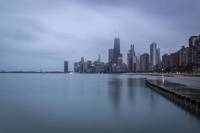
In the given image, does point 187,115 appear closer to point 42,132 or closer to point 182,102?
point 182,102

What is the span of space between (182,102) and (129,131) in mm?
19800

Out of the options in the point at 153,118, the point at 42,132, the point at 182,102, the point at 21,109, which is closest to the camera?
the point at 42,132

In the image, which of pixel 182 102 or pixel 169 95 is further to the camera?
pixel 169 95

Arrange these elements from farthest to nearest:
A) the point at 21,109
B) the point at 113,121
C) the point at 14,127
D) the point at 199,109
→ the point at 21,109 → the point at 199,109 → the point at 113,121 → the point at 14,127

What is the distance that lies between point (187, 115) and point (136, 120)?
270 inches

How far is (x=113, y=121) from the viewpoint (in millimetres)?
31359

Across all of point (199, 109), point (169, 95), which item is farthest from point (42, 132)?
point (169, 95)

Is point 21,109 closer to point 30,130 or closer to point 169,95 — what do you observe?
point 30,130

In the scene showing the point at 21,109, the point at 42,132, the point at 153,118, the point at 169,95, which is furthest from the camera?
the point at 169,95

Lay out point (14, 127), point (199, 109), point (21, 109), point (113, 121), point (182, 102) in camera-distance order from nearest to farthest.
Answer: point (14, 127) → point (113, 121) → point (199, 109) → point (21, 109) → point (182, 102)

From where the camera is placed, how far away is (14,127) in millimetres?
28594

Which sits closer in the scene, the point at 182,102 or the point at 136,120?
the point at 136,120

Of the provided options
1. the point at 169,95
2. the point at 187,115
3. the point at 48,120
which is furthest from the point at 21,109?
the point at 169,95

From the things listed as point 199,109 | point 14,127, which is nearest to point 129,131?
point 14,127
